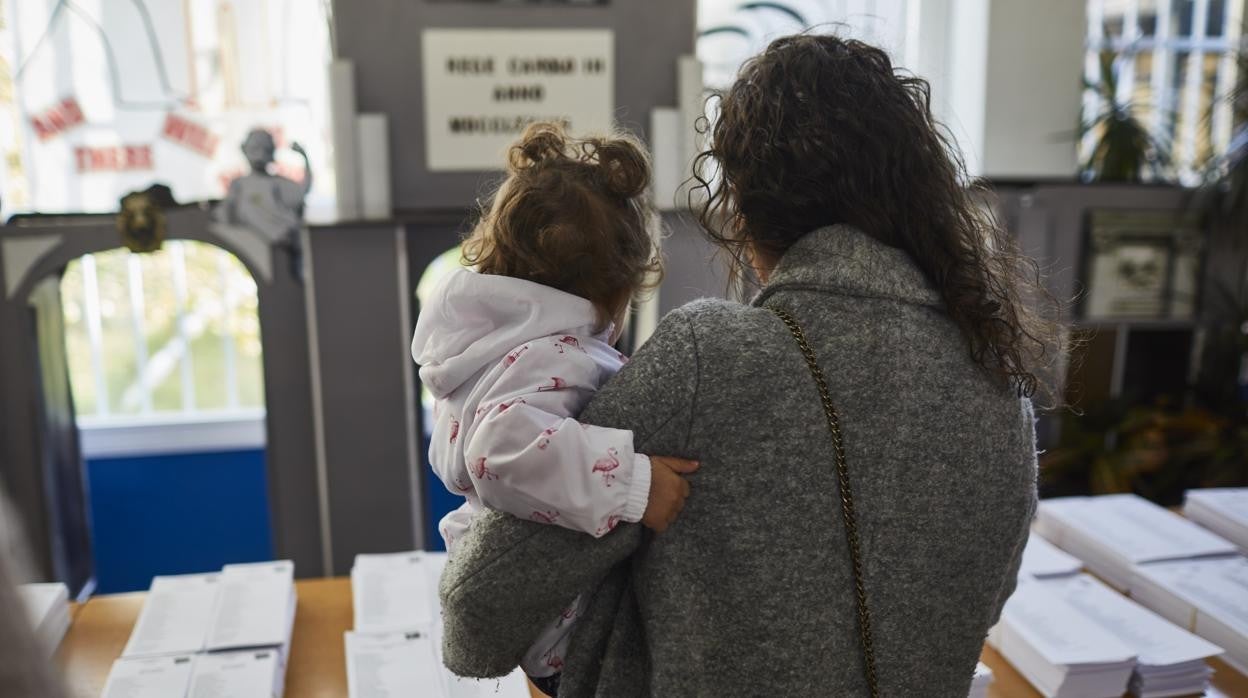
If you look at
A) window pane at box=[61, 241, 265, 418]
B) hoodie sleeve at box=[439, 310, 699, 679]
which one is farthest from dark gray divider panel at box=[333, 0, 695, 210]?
hoodie sleeve at box=[439, 310, 699, 679]

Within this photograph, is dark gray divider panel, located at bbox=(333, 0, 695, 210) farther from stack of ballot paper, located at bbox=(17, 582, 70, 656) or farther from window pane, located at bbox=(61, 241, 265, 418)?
stack of ballot paper, located at bbox=(17, 582, 70, 656)

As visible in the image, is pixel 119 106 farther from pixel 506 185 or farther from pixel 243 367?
pixel 506 185

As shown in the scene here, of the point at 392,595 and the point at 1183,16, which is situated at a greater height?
the point at 1183,16

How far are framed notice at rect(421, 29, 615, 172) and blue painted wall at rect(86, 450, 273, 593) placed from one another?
1.76 metres

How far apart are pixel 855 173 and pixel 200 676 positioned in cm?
118

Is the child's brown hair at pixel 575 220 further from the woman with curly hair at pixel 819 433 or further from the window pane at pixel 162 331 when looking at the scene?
the window pane at pixel 162 331

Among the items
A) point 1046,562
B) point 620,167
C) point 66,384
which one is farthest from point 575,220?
point 66,384

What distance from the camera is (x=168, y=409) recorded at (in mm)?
3943

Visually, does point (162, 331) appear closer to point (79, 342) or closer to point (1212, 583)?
point (79, 342)

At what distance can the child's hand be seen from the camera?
89cm

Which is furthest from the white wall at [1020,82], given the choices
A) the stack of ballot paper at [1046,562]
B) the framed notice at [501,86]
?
the stack of ballot paper at [1046,562]

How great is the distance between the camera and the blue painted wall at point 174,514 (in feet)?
12.7

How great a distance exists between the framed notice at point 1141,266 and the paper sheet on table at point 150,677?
335cm

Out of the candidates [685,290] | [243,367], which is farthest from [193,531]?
[685,290]
